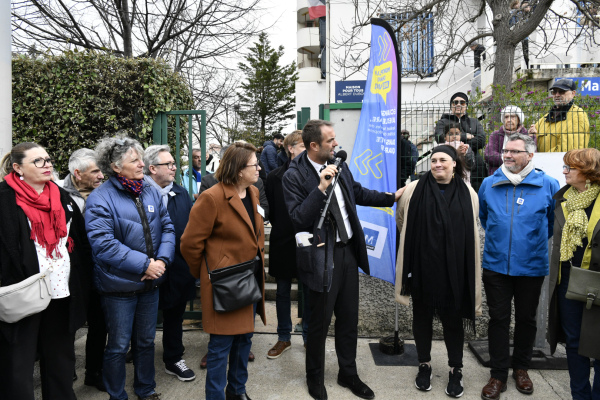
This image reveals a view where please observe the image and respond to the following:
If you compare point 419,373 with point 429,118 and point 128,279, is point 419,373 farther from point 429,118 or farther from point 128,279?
point 429,118

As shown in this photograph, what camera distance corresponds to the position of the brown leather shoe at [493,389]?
129 inches

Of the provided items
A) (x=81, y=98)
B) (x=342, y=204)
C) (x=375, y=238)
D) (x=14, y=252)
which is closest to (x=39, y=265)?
(x=14, y=252)

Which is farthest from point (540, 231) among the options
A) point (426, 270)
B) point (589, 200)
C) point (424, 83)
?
point (424, 83)

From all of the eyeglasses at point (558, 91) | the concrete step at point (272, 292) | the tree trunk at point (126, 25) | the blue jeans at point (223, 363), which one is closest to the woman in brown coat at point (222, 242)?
the blue jeans at point (223, 363)

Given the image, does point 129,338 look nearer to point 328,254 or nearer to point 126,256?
point 126,256

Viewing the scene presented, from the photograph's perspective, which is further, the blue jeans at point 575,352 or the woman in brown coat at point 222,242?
the blue jeans at point 575,352

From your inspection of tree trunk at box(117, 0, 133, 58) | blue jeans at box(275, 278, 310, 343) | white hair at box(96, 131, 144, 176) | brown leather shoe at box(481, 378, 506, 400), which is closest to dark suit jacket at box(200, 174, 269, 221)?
blue jeans at box(275, 278, 310, 343)

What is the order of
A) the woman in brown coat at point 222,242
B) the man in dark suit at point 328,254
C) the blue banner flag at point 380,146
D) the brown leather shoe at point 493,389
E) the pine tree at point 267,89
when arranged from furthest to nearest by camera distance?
the pine tree at point 267,89 < the blue banner flag at point 380,146 < the brown leather shoe at point 493,389 < the man in dark suit at point 328,254 < the woman in brown coat at point 222,242

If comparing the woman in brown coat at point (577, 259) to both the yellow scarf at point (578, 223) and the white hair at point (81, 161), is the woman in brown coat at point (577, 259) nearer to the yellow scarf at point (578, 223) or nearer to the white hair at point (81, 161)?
the yellow scarf at point (578, 223)

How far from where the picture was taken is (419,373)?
3.48 meters

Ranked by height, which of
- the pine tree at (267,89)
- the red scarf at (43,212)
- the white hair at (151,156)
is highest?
the pine tree at (267,89)

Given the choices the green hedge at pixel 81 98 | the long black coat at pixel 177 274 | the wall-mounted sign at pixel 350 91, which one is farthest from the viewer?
the wall-mounted sign at pixel 350 91

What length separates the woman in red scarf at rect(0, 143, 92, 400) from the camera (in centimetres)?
262

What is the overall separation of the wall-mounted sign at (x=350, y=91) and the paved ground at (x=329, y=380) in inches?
302
